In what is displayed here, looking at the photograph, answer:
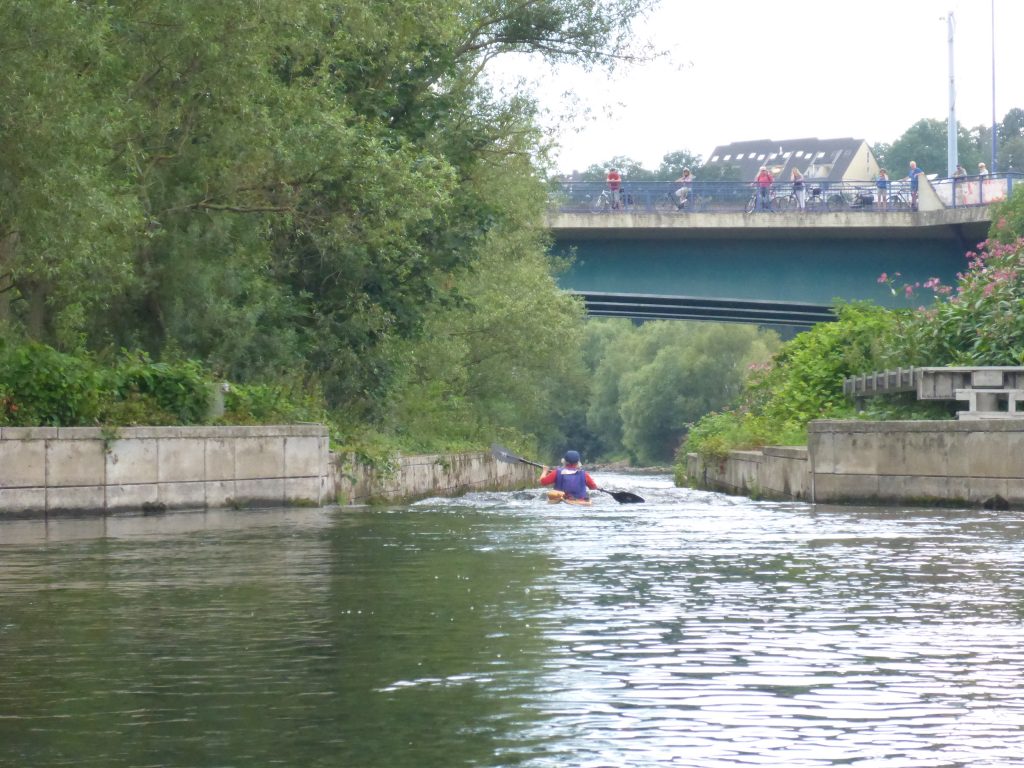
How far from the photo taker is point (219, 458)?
2258cm

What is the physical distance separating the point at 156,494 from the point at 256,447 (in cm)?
188

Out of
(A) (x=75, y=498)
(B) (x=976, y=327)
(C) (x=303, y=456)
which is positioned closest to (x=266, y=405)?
(C) (x=303, y=456)

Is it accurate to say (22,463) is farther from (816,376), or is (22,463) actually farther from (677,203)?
(677,203)

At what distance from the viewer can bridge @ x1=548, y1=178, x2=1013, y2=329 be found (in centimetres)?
4403

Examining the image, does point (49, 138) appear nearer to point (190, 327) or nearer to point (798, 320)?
point (190, 327)

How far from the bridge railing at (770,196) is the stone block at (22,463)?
25.5 meters

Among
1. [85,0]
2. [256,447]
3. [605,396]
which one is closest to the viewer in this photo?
[85,0]

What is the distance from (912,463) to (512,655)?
15.3m

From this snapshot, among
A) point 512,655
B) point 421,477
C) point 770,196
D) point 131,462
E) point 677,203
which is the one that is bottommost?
point 512,655

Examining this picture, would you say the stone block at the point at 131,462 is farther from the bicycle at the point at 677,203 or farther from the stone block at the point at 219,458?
the bicycle at the point at 677,203

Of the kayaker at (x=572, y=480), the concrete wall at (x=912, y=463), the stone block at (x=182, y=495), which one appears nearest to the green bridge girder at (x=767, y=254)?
the concrete wall at (x=912, y=463)

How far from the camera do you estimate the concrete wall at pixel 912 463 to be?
2152cm

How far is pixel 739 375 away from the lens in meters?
103

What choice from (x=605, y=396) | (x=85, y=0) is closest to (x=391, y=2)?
(x=85, y=0)
